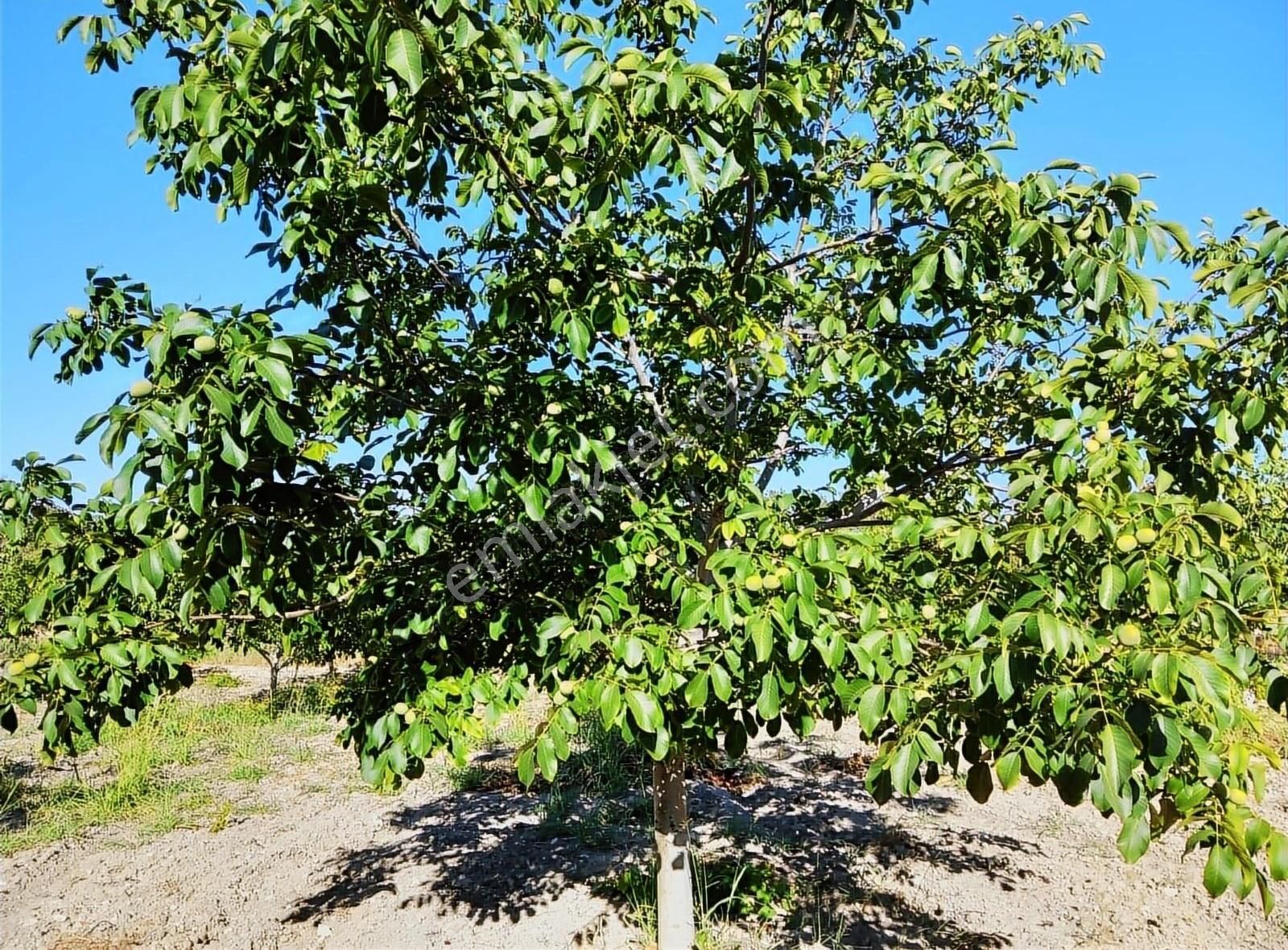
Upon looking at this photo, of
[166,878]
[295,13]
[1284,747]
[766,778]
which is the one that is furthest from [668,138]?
[1284,747]

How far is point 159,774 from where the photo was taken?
6707 millimetres

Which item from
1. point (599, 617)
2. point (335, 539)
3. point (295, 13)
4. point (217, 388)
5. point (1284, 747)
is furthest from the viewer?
point (1284, 747)

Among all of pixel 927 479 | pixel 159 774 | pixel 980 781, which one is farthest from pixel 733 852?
pixel 159 774

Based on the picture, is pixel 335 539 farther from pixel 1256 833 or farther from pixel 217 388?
pixel 1256 833

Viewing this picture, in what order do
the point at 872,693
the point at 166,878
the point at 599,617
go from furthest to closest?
the point at 166,878 < the point at 599,617 < the point at 872,693

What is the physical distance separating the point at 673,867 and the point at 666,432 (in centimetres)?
178

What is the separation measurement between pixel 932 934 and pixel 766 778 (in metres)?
2.61

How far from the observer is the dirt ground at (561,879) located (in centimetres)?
396

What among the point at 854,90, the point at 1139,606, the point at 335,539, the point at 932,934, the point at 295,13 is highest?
the point at 854,90

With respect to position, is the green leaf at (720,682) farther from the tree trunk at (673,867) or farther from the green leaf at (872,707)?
the tree trunk at (673,867)

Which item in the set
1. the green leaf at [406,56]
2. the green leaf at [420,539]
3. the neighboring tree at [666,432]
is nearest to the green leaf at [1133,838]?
the neighboring tree at [666,432]

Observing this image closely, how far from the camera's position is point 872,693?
1924 mm

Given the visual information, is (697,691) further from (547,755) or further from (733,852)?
(733,852)

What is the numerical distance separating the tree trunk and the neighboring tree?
997 millimetres
